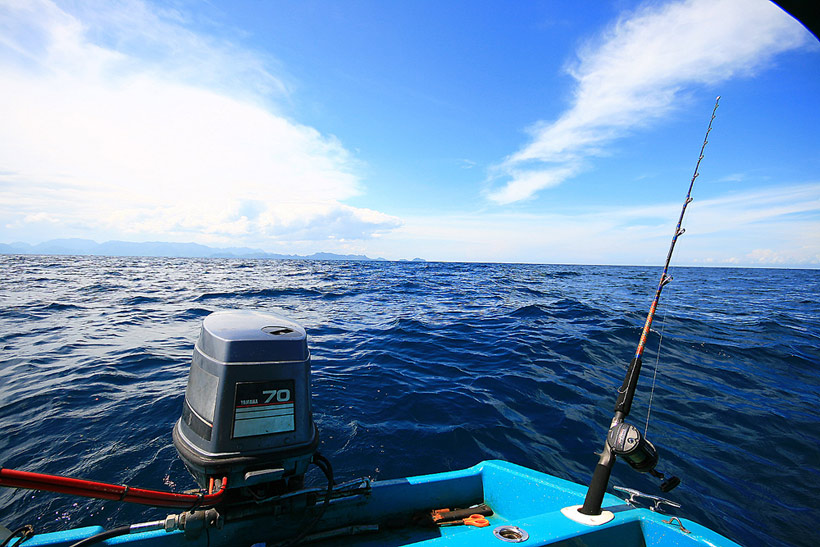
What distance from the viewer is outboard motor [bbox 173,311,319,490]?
6.22 feet

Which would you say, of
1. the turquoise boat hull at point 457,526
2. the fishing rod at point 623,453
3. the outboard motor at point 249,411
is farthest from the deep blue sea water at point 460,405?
the fishing rod at point 623,453

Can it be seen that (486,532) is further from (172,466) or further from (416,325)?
(416,325)

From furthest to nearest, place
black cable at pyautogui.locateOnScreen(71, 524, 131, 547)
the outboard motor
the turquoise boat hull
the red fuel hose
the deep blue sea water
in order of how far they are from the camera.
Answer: the deep blue sea water
the outboard motor
the turquoise boat hull
black cable at pyautogui.locateOnScreen(71, 524, 131, 547)
the red fuel hose

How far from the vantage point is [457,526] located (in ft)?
8.11

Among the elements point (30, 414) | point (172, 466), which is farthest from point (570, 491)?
point (30, 414)

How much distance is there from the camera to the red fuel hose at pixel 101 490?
1209 millimetres

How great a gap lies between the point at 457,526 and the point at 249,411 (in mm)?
1726

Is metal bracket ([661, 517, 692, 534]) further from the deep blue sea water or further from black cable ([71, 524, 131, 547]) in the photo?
black cable ([71, 524, 131, 547])

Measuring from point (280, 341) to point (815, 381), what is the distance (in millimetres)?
8858

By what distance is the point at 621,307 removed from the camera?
43.5 feet

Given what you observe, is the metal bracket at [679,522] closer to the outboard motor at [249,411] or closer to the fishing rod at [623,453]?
the fishing rod at [623,453]

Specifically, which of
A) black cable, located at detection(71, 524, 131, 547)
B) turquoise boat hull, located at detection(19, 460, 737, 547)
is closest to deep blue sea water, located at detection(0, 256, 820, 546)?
turquoise boat hull, located at detection(19, 460, 737, 547)

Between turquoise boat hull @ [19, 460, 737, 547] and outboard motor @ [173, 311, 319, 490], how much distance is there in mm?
299

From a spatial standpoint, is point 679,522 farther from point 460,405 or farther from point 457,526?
point 460,405
